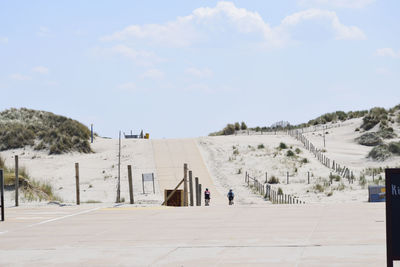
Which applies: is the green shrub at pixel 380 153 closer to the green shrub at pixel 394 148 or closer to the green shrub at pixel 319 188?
the green shrub at pixel 394 148

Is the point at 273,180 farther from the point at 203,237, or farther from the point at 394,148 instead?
the point at 203,237

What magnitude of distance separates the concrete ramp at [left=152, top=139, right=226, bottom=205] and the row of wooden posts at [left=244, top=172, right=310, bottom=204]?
2.72m

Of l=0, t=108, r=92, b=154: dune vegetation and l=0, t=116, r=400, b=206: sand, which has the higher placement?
l=0, t=108, r=92, b=154: dune vegetation

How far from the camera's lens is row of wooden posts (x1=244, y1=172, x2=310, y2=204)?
35944 mm

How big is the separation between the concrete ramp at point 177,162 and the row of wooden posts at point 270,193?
272 centimetres

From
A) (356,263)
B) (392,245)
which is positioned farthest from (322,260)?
(392,245)

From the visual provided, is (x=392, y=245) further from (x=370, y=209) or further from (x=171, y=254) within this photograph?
(x=370, y=209)

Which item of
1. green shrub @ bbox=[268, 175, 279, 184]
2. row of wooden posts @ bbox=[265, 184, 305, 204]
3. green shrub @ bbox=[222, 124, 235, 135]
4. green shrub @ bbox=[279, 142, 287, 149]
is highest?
green shrub @ bbox=[222, 124, 235, 135]

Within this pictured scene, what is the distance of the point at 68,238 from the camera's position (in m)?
15.9

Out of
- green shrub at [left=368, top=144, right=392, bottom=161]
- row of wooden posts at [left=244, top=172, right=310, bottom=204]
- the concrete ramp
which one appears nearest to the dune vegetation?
the concrete ramp

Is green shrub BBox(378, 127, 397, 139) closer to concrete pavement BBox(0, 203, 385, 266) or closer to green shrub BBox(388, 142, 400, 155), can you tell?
green shrub BBox(388, 142, 400, 155)

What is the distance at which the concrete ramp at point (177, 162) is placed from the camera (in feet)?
147

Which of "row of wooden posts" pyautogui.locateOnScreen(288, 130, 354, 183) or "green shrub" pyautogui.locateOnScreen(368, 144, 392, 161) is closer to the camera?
"row of wooden posts" pyautogui.locateOnScreen(288, 130, 354, 183)

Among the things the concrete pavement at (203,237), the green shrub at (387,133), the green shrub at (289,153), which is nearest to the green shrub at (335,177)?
the green shrub at (289,153)
